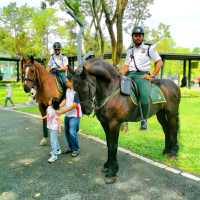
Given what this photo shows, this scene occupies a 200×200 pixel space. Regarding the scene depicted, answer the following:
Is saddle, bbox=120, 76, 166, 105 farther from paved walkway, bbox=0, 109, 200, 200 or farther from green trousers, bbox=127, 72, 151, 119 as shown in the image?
paved walkway, bbox=0, 109, 200, 200

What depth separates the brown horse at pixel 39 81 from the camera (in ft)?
20.6

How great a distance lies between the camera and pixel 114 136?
4.53 m

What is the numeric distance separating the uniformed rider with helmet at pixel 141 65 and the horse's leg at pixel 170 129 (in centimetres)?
75

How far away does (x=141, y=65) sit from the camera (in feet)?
16.5

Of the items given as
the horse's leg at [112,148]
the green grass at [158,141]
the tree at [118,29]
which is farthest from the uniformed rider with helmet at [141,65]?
the tree at [118,29]

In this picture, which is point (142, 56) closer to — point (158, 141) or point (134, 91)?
point (134, 91)

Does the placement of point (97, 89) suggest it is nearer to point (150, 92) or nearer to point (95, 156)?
point (150, 92)

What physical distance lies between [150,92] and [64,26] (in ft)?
101

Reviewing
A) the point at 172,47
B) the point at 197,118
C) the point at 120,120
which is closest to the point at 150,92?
the point at 120,120

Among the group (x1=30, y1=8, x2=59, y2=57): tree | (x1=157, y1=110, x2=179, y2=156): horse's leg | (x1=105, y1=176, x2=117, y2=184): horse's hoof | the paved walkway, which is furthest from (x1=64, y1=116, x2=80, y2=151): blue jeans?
(x1=30, y1=8, x2=59, y2=57): tree

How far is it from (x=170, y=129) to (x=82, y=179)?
2234mm

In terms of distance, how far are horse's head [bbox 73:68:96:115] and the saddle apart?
58cm

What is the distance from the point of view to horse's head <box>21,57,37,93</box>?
6.25 meters

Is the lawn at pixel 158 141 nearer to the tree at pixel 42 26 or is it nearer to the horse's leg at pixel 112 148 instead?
the horse's leg at pixel 112 148
